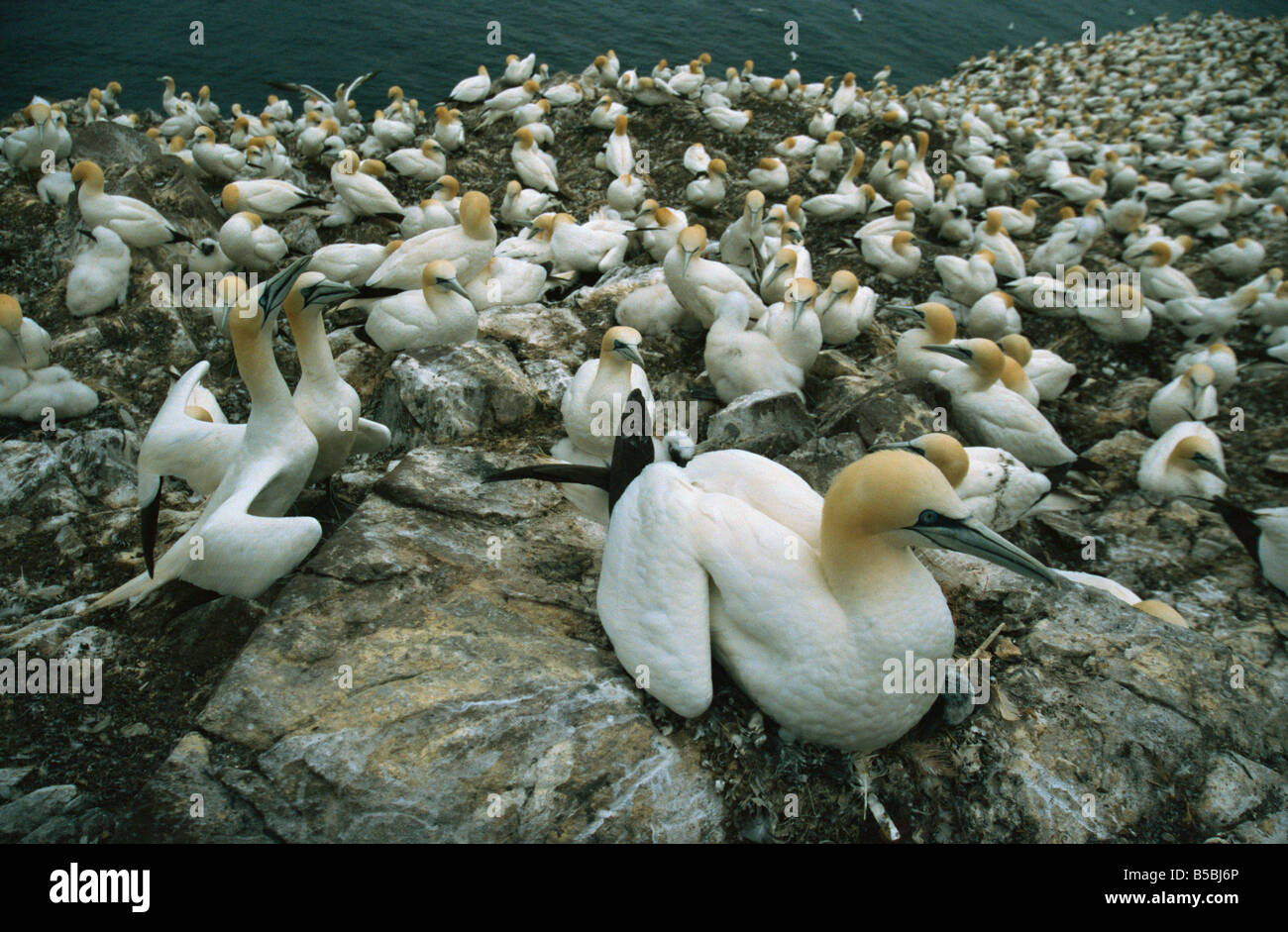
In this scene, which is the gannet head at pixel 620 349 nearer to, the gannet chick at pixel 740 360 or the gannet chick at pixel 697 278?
the gannet chick at pixel 740 360

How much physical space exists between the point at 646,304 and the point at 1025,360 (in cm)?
339

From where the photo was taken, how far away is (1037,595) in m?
3.58

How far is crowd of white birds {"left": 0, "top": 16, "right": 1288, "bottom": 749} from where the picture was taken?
269cm

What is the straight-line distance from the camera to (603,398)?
16.1 feet

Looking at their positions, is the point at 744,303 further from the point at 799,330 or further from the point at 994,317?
the point at 994,317

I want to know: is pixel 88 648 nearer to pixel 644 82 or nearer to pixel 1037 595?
pixel 1037 595

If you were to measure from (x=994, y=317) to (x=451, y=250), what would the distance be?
210 inches

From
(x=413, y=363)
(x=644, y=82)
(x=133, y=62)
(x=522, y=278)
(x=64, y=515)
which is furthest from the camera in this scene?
(x=133, y=62)

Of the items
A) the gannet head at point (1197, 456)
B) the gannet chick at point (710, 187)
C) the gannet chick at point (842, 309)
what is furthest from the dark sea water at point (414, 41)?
the gannet head at point (1197, 456)

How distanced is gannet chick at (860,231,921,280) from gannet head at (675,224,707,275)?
3.29 meters

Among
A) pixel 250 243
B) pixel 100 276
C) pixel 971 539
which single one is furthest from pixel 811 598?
pixel 250 243

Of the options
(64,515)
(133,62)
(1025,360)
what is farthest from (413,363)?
(133,62)

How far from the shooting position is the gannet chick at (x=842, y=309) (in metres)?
7.27

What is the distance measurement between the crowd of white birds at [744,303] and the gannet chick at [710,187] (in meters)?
0.04
